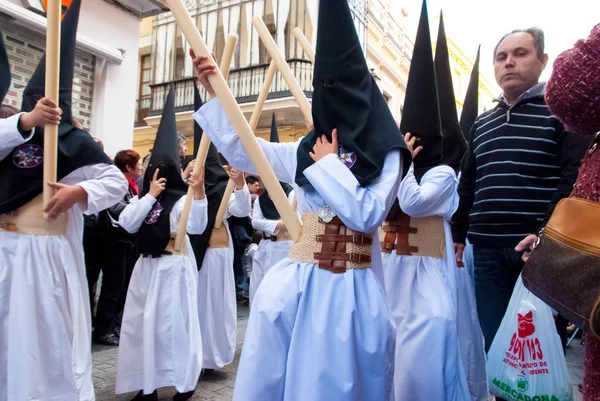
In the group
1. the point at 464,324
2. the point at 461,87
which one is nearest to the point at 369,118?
the point at 464,324

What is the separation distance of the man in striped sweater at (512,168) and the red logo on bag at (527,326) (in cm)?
50

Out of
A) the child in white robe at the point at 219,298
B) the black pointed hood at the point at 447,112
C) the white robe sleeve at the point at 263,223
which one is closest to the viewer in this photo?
the black pointed hood at the point at 447,112

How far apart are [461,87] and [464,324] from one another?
24183 mm

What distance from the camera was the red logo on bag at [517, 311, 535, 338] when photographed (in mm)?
2660

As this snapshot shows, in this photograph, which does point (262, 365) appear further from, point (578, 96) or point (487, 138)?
point (487, 138)

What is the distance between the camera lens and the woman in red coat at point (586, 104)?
1.41m

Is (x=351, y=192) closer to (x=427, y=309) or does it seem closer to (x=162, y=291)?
(x=427, y=309)

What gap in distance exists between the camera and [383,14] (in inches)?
751

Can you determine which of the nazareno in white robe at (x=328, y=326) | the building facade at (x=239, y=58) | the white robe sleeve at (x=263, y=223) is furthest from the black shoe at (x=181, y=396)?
the building facade at (x=239, y=58)

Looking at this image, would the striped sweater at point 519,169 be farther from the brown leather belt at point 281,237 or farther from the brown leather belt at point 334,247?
the brown leather belt at point 281,237

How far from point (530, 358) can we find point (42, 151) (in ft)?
9.67

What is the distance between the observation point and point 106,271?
6176 millimetres

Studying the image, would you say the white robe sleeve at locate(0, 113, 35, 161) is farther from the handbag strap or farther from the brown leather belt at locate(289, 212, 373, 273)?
the handbag strap

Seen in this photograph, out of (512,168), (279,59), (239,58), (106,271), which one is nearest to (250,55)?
(239,58)
